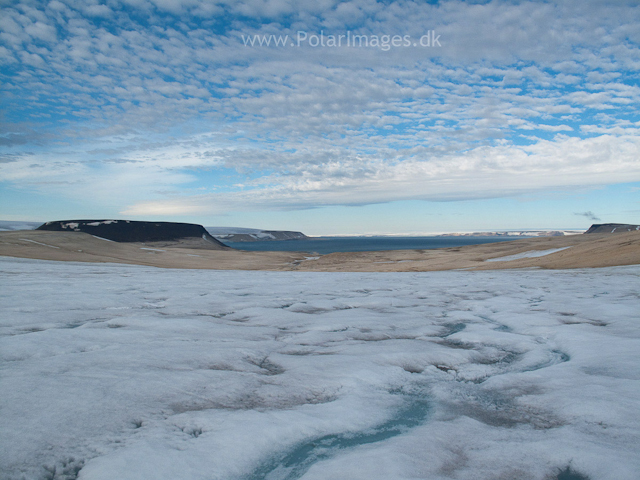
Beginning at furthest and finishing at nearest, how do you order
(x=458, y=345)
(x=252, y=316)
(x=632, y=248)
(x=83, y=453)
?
(x=632, y=248), (x=252, y=316), (x=458, y=345), (x=83, y=453)

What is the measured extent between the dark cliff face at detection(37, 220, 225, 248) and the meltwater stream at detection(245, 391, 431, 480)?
87.0 metres

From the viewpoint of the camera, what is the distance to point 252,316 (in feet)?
20.6

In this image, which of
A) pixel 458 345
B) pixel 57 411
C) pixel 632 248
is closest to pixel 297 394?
pixel 57 411

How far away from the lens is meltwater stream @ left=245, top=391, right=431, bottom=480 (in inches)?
84.2

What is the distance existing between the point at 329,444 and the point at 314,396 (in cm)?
68

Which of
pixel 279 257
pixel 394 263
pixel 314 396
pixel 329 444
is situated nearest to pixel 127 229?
pixel 279 257

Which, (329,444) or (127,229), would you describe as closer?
(329,444)

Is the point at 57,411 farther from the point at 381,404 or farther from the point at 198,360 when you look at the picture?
the point at 381,404

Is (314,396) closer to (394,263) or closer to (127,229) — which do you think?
(394,263)

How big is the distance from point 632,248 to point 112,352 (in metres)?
23.6

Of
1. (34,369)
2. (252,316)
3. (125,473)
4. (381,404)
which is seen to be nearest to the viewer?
(125,473)

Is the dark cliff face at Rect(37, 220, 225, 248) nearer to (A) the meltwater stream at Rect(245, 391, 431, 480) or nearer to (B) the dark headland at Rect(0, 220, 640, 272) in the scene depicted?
(B) the dark headland at Rect(0, 220, 640, 272)

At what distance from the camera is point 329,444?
2.42m

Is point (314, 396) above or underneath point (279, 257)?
above
